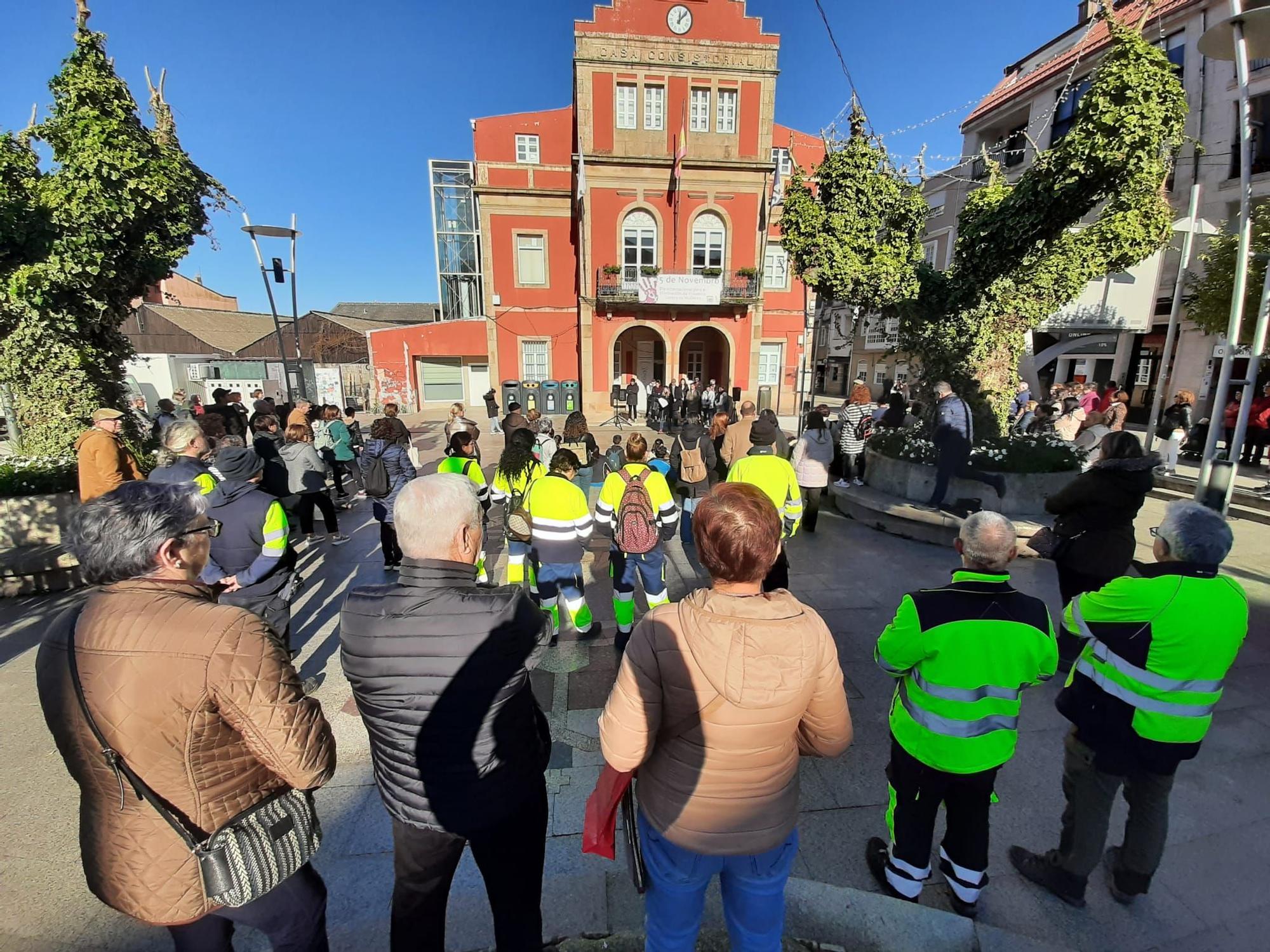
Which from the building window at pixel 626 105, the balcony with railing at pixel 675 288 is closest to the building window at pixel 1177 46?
the balcony with railing at pixel 675 288

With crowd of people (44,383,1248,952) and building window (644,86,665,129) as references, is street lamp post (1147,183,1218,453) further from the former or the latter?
building window (644,86,665,129)

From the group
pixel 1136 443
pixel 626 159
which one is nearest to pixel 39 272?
pixel 1136 443

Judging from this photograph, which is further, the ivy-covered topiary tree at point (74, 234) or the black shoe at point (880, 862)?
the ivy-covered topiary tree at point (74, 234)

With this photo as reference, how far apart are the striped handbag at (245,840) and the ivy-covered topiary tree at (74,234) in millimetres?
6942

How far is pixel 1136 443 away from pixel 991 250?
5293 millimetres

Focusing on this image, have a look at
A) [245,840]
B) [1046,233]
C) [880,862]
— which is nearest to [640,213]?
[1046,233]

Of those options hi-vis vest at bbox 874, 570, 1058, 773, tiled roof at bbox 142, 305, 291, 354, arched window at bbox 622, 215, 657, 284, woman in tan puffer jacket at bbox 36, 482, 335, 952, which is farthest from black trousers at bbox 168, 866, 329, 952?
tiled roof at bbox 142, 305, 291, 354

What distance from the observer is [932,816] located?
203 centimetres

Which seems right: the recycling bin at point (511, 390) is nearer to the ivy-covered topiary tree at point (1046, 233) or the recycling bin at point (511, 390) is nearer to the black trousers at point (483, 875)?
the ivy-covered topiary tree at point (1046, 233)

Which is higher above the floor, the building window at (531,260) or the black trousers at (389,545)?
the building window at (531,260)

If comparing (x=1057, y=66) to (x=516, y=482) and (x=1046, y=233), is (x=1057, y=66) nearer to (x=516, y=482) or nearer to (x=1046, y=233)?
(x=1046, y=233)

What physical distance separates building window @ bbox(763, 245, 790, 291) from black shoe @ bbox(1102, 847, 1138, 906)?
2049cm

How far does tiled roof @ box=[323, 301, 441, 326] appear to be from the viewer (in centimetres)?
4075

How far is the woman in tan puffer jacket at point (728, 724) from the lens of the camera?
1.41 meters
